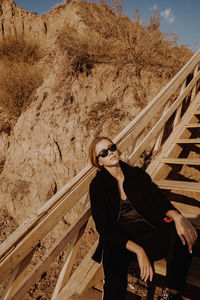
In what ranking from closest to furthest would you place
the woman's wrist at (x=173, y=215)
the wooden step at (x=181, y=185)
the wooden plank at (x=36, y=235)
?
the wooden plank at (x=36, y=235), the woman's wrist at (x=173, y=215), the wooden step at (x=181, y=185)

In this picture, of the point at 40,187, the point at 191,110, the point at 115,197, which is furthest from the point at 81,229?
the point at 191,110

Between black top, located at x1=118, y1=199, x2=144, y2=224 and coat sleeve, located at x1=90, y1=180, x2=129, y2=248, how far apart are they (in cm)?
12

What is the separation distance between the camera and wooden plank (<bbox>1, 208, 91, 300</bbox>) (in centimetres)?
126

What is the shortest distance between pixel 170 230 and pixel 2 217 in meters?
3.75

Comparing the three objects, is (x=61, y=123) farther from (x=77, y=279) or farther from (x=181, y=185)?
(x=77, y=279)

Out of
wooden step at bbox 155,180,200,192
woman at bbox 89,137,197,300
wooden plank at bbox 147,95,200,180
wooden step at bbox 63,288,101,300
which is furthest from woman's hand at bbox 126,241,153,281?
wooden plank at bbox 147,95,200,180

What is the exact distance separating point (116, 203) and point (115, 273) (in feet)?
1.57

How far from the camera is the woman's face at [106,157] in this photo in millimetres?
1678

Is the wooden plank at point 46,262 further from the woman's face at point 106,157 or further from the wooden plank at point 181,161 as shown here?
the wooden plank at point 181,161

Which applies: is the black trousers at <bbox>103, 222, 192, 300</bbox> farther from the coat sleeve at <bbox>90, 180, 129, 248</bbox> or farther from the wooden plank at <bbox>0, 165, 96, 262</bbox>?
the wooden plank at <bbox>0, 165, 96, 262</bbox>

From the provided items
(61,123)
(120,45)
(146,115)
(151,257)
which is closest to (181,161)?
(146,115)

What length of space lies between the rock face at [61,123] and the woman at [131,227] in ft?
7.48

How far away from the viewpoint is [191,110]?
3.23 meters

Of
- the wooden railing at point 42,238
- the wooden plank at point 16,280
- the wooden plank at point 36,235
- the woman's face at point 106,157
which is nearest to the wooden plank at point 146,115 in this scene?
the wooden railing at point 42,238
